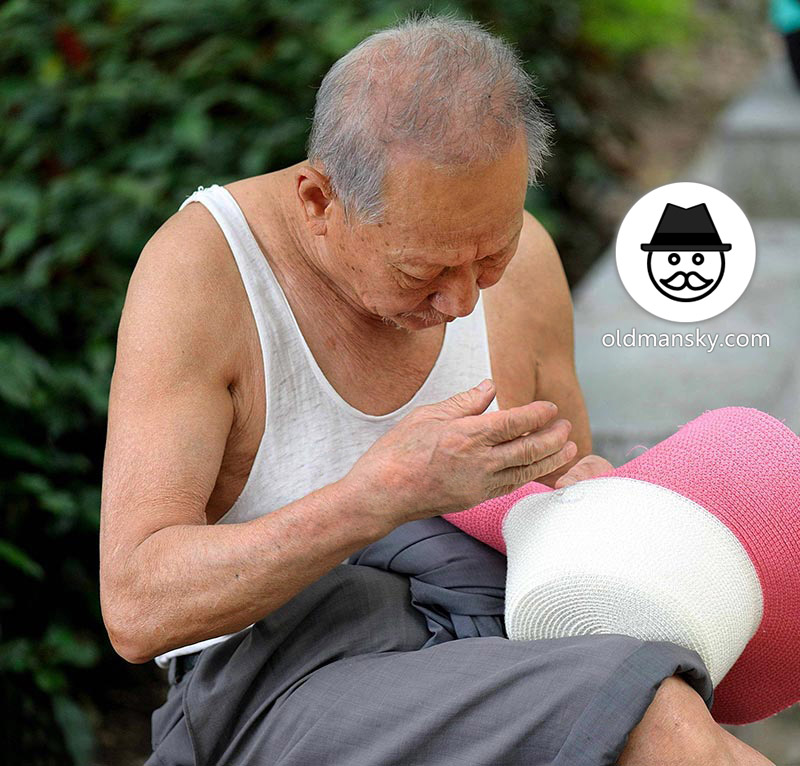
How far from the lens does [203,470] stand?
1580mm

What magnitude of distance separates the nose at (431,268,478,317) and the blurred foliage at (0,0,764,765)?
1.42 metres

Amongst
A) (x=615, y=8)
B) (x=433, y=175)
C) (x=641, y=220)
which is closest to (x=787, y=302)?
(x=641, y=220)

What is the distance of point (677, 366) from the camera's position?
12.2 feet

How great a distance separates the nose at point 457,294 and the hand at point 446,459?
0.22 meters

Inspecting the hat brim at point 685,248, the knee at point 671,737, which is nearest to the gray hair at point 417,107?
the knee at point 671,737

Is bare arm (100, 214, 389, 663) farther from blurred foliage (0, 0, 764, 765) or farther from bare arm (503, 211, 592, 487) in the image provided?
blurred foliage (0, 0, 764, 765)

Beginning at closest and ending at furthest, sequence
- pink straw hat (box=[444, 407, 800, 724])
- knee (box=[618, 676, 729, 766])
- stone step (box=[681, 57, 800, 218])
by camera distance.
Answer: knee (box=[618, 676, 729, 766]), pink straw hat (box=[444, 407, 800, 724]), stone step (box=[681, 57, 800, 218])

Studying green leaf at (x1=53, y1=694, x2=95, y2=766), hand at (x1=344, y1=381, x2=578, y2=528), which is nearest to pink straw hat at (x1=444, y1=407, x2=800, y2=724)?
hand at (x1=344, y1=381, x2=578, y2=528)

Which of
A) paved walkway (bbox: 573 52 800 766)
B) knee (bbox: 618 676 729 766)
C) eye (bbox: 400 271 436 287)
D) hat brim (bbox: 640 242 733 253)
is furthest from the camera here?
paved walkway (bbox: 573 52 800 766)

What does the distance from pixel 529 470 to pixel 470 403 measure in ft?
0.37

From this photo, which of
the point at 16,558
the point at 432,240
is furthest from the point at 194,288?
the point at 16,558

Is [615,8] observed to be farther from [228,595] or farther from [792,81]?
[228,595]

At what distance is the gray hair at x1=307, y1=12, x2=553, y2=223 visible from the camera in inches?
59.2

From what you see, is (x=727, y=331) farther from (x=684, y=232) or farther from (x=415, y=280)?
(x=415, y=280)
